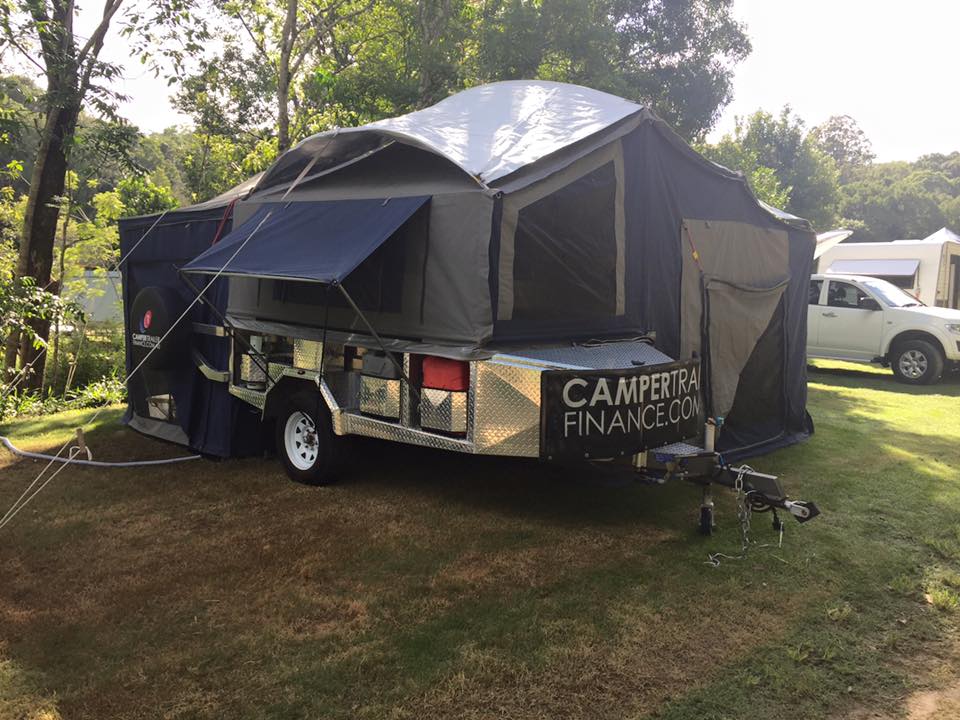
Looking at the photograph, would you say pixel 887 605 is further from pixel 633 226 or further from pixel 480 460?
pixel 480 460

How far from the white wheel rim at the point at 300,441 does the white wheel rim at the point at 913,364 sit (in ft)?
32.1

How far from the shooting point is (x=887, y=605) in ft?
11.9

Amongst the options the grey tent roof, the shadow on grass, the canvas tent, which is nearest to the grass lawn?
the canvas tent

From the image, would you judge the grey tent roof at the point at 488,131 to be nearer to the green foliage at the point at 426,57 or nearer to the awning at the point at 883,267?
the green foliage at the point at 426,57

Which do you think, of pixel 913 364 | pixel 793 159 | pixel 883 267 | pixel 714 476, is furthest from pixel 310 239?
pixel 793 159

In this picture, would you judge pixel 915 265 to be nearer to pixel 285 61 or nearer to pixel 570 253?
pixel 285 61

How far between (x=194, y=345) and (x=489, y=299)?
10.6 ft

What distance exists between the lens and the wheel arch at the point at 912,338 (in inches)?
436

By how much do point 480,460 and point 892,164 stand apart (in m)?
71.2

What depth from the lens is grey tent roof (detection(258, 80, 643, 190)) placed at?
4602 mm

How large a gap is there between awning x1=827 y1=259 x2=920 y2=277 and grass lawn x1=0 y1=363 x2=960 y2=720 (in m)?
10.9

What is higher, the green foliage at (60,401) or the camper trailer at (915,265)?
the camper trailer at (915,265)

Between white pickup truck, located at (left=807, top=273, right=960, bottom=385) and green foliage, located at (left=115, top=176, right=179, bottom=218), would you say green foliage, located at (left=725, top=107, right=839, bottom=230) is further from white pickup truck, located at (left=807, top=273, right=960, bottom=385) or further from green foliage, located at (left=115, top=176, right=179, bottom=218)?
green foliage, located at (left=115, top=176, right=179, bottom=218)

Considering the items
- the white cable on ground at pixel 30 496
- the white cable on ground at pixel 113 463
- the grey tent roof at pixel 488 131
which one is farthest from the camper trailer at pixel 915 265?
the white cable on ground at pixel 30 496
